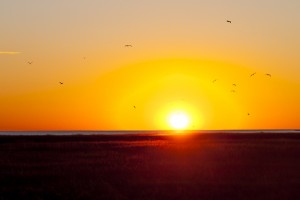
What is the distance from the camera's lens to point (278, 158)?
44.5m

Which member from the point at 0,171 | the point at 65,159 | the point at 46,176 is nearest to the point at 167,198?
the point at 46,176

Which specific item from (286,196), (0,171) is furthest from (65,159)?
(286,196)

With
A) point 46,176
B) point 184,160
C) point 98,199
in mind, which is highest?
point 184,160

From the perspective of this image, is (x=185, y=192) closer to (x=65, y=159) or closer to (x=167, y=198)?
(x=167, y=198)

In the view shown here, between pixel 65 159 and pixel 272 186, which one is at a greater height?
pixel 65 159

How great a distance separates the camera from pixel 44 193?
88.6 feet

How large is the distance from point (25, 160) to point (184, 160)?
12.3 metres

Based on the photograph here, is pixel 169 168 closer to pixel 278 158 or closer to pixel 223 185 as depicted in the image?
pixel 223 185

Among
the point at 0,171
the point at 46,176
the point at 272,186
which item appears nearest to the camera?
the point at 272,186

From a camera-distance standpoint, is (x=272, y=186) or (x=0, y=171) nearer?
(x=272, y=186)

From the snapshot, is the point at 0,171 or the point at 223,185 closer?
the point at 223,185

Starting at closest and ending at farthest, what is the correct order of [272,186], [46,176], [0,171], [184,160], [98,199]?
1. [98,199]
2. [272,186]
3. [46,176]
4. [0,171]
5. [184,160]

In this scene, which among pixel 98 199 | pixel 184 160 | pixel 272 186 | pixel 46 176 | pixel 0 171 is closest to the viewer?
pixel 98 199

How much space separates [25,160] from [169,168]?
13.1 meters
